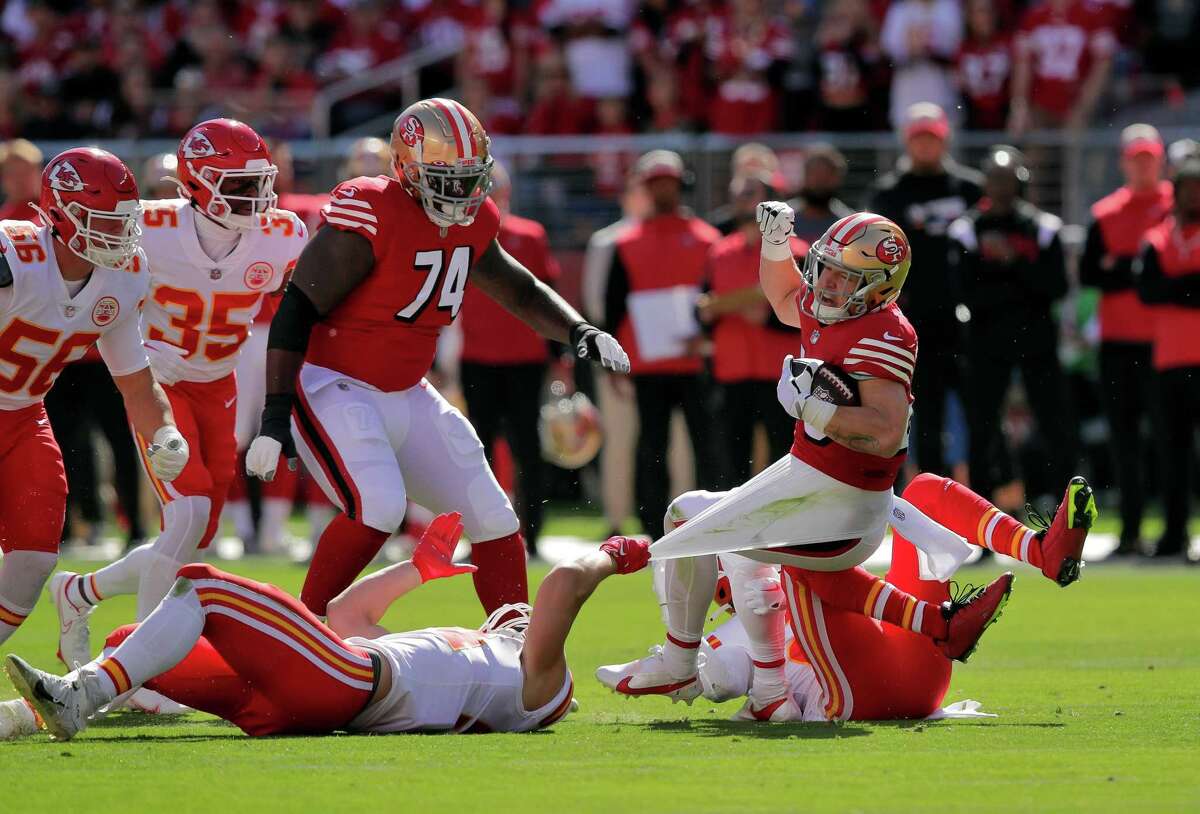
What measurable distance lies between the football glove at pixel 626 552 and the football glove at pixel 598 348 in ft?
3.93

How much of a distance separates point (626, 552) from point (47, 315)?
2191mm

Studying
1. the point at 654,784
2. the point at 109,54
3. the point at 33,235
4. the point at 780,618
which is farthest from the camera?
the point at 109,54

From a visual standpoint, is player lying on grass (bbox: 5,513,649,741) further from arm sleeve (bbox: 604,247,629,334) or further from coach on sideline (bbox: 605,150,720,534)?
arm sleeve (bbox: 604,247,629,334)

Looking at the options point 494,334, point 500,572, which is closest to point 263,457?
point 500,572

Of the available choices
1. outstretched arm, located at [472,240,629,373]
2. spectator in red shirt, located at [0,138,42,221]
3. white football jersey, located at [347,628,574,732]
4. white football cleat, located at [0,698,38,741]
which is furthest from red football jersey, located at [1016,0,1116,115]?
white football cleat, located at [0,698,38,741]

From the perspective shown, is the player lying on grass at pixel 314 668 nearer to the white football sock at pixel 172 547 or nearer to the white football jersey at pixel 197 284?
the white football sock at pixel 172 547

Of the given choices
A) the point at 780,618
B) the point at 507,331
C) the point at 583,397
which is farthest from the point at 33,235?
the point at 583,397

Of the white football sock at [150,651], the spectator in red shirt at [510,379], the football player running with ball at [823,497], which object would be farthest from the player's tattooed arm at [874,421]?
the spectator in red shirt at [510,379]

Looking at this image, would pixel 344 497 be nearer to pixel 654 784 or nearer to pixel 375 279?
pixel 375 279

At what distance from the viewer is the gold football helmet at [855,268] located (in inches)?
240

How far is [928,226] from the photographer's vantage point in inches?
451

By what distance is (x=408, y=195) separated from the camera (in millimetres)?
6797

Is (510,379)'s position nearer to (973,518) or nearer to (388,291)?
(388,291)

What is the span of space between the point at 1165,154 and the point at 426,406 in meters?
9.49
